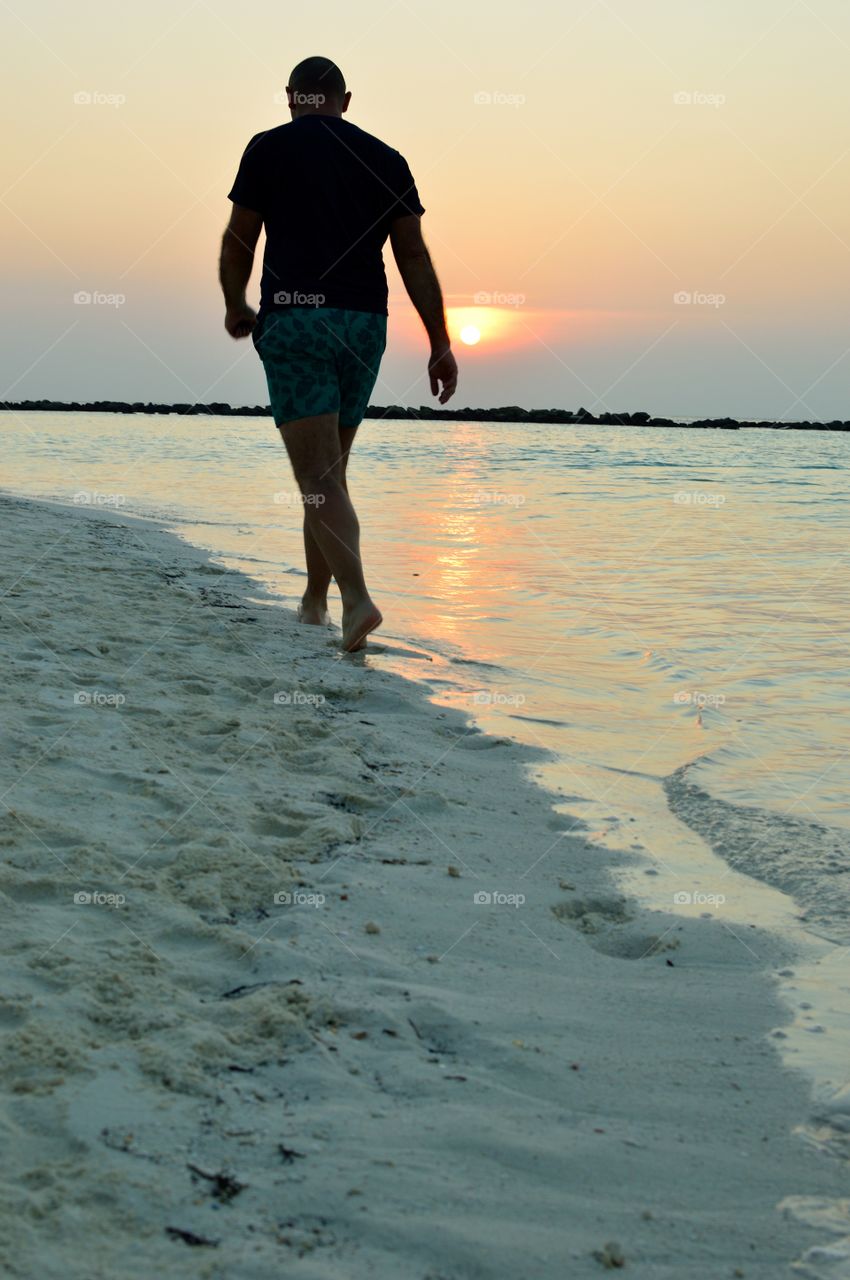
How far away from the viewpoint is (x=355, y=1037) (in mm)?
1686

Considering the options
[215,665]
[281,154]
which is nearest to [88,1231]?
[215,665]

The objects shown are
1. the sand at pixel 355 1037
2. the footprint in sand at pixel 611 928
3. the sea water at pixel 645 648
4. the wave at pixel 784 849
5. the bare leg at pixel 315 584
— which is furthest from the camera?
the bare leg at pixel 315 584

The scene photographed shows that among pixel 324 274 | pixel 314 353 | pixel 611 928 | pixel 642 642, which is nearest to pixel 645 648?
pixel 642 642

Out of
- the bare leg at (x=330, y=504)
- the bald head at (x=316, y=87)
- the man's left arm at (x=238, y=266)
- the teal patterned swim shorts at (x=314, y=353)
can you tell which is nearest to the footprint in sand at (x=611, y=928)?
the bare leg at (x=330, y=504)

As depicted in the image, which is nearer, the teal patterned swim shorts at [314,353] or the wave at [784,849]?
the wave at [784,849]

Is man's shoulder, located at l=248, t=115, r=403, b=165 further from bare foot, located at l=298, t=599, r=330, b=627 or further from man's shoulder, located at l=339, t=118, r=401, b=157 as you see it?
bare foot, located at l=298, t=599, r=330, b=627

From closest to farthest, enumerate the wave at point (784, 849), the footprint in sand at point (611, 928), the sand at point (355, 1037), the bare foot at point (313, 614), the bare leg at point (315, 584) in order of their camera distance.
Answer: the sand at point (355, 1037) < the footprint in sand at point (611, 928) < the wave at point (784, 849) < the bare leg at point (315, 584) < the bare foot at point (313, 614)

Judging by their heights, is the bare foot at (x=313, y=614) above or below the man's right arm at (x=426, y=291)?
below

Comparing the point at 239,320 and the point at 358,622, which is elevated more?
the point at 239,320

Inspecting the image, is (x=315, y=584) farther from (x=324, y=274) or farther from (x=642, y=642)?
(x=642, y=642)

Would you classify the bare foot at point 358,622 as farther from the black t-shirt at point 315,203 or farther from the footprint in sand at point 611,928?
the footprint in sand at point 611,928

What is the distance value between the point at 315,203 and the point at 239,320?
55 centimetres

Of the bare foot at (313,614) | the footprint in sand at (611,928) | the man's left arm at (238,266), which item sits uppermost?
the man's left arm at (238,266)

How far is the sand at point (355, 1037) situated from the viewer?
4.24 ft
